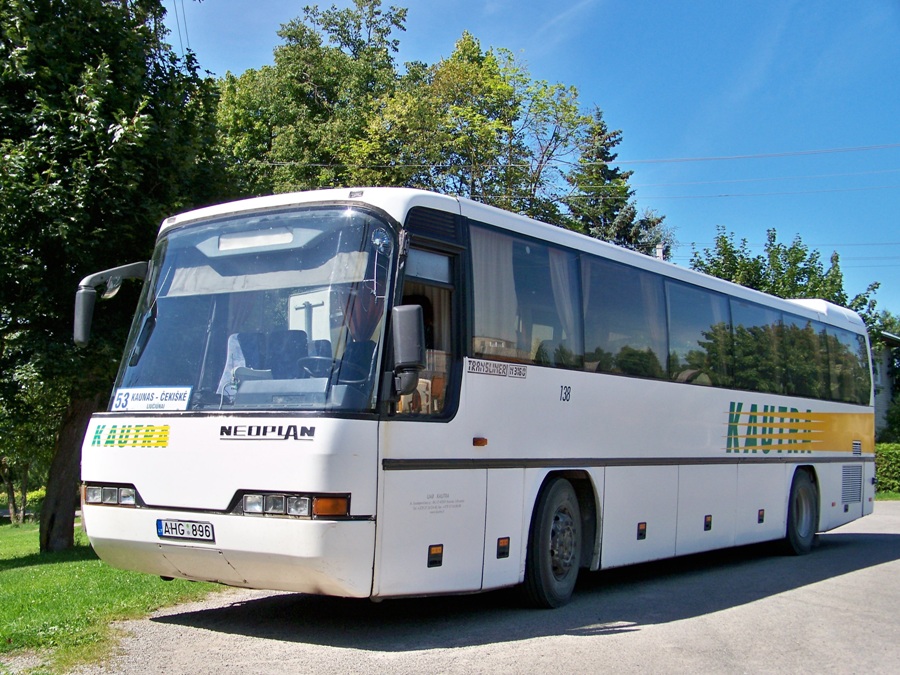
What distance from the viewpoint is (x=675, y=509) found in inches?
438

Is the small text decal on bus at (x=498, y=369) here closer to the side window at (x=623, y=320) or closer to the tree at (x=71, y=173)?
the side window at (x=623, y=320)

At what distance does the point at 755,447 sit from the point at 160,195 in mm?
10022

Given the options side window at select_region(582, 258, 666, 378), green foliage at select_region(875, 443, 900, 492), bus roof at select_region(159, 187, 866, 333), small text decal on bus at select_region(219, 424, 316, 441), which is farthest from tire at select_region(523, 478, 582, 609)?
green foliage at select_region(875, 443, 900, 492)

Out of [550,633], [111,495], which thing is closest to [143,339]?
[111,495]

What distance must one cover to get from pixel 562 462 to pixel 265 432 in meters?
3.33

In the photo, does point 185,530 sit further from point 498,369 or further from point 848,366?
point 848,366

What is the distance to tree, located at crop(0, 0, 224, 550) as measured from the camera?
14.2 metres

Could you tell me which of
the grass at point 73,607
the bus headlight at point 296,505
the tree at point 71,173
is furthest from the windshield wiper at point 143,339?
the tree at point 71,173

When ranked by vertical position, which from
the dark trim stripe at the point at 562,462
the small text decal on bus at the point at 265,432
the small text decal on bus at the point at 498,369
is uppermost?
the small text decal on bus at the point at 498,369

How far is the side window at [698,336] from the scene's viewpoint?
11.5 meters

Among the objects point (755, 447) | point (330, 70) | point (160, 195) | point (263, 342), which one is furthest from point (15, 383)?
point (330, 70)

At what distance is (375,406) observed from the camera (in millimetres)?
6766

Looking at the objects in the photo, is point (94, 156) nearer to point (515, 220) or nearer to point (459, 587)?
point (515, 220)

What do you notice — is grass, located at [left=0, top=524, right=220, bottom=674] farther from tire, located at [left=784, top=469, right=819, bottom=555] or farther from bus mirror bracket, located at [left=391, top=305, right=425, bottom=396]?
Result: tire, located at [left=784, top=469, right=819, bottom=555]
